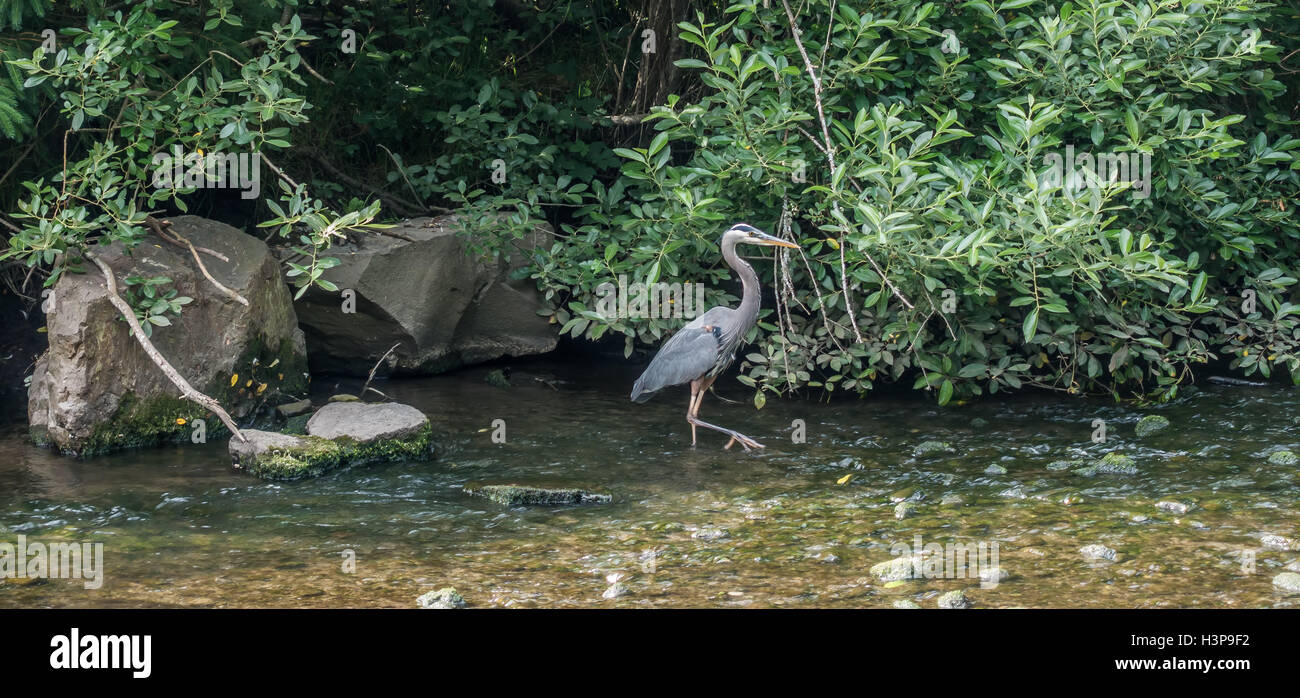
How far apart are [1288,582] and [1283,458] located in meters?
1.91

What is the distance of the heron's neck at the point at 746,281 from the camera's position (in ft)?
23.1

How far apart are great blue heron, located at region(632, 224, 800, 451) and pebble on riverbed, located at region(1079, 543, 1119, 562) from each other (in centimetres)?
263

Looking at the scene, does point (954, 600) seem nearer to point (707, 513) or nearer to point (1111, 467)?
point (707, 513)

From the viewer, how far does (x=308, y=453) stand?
6.12 m

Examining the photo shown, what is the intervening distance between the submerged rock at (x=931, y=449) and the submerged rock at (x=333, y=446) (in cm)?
277

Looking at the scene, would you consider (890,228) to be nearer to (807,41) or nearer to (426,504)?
(807,41)

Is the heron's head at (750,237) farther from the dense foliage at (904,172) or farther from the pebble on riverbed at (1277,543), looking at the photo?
the pebble on riverbed at (1277,543)

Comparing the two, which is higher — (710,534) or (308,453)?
(308,453)

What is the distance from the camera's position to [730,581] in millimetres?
4445

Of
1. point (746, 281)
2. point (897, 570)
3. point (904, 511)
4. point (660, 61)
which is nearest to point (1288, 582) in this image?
point (897, 570)

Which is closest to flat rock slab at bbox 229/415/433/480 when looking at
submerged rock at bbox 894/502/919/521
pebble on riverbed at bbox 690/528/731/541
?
pebble on riverbed at bbox 690/528/731/541

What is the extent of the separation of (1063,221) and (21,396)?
6.81 m

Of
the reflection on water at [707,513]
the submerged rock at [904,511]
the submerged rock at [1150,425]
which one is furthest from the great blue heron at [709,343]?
the submerged rock at [1150,425]

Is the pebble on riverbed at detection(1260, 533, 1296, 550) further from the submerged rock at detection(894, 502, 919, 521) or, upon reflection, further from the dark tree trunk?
the dark tree trunk
